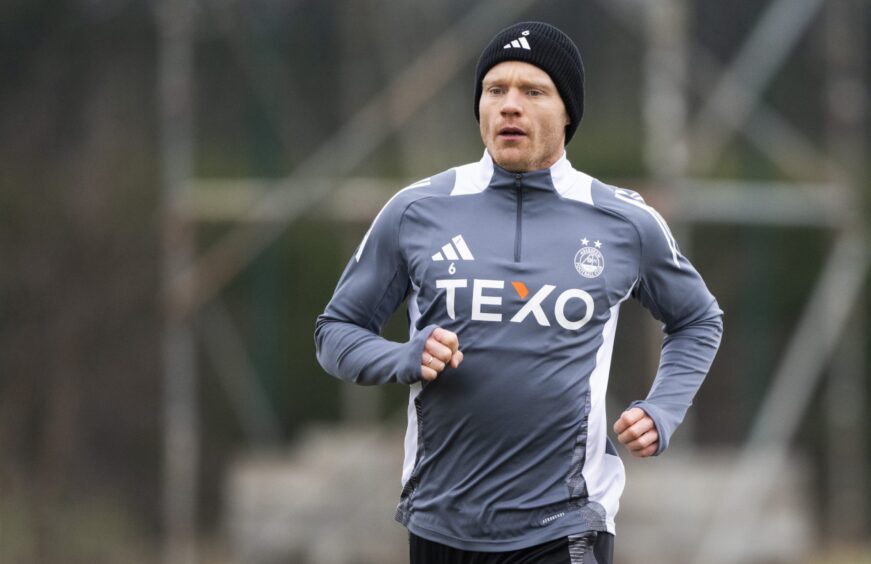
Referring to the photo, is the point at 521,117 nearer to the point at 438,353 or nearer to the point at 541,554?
the point at 438,353

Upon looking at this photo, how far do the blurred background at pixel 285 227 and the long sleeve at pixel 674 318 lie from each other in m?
4.71

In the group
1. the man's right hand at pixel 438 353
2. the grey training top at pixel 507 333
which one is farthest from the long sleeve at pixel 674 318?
the man's right hand at pixel 438 353

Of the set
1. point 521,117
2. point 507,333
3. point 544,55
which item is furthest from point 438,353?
point 544,55

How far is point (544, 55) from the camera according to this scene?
3.99 meters

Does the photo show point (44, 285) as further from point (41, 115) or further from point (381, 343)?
point (381, 343)

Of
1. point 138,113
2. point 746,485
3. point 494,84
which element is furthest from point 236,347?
point 494,84

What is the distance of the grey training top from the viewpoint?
387cm

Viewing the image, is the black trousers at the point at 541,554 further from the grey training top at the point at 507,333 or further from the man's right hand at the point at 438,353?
the man's right hand at the point at 438,353

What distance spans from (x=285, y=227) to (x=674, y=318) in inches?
219

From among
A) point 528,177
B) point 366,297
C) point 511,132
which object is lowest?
point 366,297

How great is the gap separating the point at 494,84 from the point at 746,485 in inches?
202

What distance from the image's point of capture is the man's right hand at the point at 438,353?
12.0 ft

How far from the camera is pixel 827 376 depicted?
9773 millimetres

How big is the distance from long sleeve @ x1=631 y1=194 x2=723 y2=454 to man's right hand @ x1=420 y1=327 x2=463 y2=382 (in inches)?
20.3
